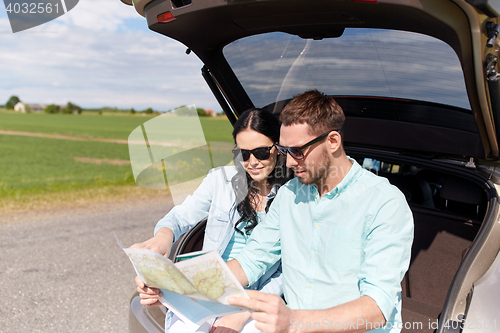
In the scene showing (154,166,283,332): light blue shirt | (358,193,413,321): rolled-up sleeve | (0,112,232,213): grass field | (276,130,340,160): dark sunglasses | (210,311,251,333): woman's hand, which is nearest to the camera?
(358,193,413,321): rolled-up sleeve

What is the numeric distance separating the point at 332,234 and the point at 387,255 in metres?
0.24

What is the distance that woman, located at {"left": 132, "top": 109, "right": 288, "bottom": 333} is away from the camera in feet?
6.48

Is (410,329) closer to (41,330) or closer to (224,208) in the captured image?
(224,208)

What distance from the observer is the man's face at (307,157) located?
5.03 feet

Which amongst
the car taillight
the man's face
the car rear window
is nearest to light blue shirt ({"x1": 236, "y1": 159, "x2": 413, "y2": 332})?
the man's face

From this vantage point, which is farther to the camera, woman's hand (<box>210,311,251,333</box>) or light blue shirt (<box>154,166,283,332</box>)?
light blue shirt (<box>154,166,283,332</box>)

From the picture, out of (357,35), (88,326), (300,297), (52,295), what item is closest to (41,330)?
(88,326)

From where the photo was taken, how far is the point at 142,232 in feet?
17.8

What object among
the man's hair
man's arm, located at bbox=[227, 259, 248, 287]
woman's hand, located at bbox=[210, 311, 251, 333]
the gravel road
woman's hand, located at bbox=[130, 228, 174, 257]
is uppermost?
the man's hair

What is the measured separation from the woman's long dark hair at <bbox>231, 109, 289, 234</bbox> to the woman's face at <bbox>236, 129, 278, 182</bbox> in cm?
3

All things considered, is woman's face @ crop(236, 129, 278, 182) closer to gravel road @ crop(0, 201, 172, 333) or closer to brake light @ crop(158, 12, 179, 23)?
brake light @ crop(158, 12, 179, 23)

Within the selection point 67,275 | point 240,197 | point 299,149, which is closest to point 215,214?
point 240,197

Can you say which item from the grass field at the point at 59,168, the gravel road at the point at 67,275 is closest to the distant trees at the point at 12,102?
the grass field at the point at 59,168

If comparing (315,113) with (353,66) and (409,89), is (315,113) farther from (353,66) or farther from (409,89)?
(409,89)
